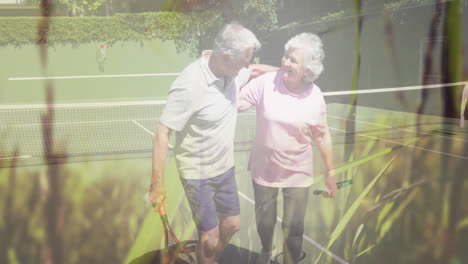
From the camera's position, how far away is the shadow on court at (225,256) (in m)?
1.85

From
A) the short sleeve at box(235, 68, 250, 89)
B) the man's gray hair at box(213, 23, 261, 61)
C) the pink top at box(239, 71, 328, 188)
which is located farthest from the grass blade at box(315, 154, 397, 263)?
the man's gray hair at box(213, 23, 261, 61)

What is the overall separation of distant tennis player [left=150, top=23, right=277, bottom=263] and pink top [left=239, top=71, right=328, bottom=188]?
7 cm

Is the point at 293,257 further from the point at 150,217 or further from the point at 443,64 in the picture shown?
the point at 443,64

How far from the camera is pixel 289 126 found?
6.09ft

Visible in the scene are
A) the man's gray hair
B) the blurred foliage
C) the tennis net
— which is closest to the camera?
the man's gray hair

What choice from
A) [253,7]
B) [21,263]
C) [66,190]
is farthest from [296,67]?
[66,190]

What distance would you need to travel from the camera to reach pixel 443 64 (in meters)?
7.32

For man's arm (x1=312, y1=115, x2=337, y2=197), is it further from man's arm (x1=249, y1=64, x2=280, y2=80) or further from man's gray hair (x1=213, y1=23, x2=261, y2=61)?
man's gray hair (x1=213, y1=23, x2=261, y2=61)

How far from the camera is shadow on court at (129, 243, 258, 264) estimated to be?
1.85 metres

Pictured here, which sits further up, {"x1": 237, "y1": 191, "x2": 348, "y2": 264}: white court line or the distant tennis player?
the distant tennis player

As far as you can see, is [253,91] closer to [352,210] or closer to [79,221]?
[352,210]

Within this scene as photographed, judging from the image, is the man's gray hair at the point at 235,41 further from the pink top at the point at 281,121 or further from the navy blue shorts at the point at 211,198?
the navy blue shorts at the point at 211,198

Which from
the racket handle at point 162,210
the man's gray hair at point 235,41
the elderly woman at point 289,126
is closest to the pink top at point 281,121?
the elderly woman at point 289,126

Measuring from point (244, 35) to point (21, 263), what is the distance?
1.64 m
